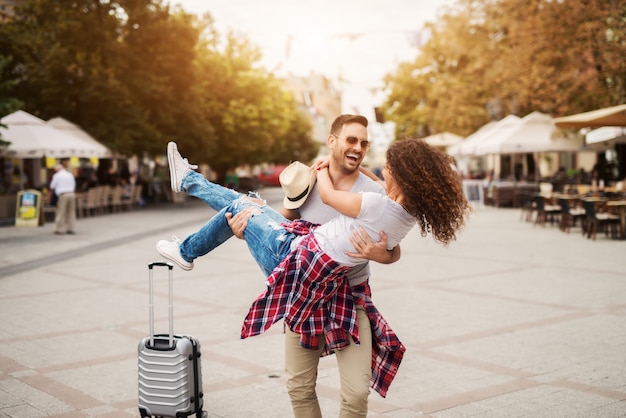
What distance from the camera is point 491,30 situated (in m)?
30.0

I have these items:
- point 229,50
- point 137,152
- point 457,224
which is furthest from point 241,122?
point 457,224

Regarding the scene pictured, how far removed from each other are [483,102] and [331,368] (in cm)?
2886

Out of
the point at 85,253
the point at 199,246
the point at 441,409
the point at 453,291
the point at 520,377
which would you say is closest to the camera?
the point at 199,246

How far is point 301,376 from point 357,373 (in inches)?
12.5

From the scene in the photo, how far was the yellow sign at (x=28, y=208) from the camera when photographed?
19688 millimetres

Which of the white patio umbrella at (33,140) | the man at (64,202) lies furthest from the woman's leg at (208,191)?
the white patio umbrella at (33,140)

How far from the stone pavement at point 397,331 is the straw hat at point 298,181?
1711 millimetres

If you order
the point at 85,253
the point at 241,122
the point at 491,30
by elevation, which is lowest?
the point at 85,253

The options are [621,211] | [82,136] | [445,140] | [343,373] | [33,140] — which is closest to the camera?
[343,373]

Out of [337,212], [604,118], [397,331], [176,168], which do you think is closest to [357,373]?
[337,212]

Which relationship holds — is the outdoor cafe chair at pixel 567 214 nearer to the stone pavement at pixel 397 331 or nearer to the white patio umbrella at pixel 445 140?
the stone pavement at pixel 397 331

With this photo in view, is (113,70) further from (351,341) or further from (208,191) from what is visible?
(351,341)

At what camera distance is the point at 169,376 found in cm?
416

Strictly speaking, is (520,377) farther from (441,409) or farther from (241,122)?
(241,122)
